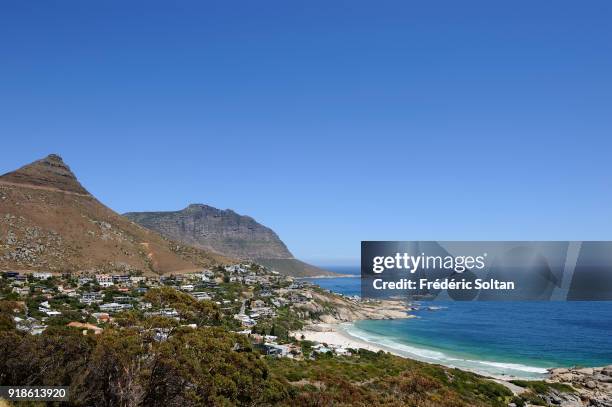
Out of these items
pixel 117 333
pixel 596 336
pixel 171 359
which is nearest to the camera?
pixel 171 359

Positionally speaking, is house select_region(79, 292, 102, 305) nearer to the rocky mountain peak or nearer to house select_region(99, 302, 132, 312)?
house select_region(99, 302, 132, 312)

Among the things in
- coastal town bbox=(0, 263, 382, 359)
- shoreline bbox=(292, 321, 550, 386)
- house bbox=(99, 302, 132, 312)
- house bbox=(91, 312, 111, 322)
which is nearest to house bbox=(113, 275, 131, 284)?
coastal town bbox=(0, 263, 382, 359)

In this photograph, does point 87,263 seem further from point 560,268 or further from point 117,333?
point 560,268

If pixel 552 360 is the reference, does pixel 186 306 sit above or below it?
above

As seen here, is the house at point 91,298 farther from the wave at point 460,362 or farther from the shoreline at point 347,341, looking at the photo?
the wave at point 460,362

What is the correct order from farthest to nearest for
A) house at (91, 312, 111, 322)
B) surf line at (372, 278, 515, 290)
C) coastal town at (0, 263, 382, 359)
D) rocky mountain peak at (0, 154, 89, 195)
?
→ rocky mountain peak at (0, 154, 89, 195) < surf line at (372, 278, 515, 290) < house at (91, 312, 111, 322) < coastal town at (0, 263, 382, 359)

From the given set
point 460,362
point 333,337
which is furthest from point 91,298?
point 460,362

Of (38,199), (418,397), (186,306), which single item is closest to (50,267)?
(38,199)
